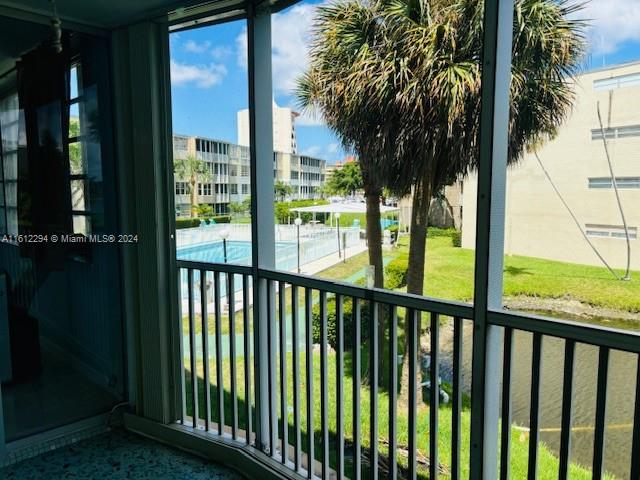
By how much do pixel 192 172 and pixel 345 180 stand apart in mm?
822

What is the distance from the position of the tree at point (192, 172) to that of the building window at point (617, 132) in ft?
5.77

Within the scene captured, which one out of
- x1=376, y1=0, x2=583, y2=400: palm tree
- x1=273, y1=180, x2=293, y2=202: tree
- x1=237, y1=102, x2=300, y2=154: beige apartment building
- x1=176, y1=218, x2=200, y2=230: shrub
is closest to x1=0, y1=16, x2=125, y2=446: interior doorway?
x1=176, y1=218, x2=200, y2=230: shrub

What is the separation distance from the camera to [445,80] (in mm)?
2430

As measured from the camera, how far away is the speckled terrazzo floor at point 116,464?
2.14 metres

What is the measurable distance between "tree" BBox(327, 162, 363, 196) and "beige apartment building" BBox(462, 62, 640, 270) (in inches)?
30.9

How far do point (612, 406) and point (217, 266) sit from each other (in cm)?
176

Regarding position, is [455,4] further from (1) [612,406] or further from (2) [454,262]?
(1) [612,406]

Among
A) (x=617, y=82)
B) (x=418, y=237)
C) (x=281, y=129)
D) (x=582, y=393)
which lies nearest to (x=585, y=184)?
(x=617, y=82)

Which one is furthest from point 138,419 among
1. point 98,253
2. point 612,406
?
point 612,406

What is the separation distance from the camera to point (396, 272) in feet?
6.69

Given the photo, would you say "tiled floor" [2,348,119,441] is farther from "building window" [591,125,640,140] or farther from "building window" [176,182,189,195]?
"building window" [591,125,640,140]

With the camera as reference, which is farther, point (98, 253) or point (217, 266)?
point (98, 253)

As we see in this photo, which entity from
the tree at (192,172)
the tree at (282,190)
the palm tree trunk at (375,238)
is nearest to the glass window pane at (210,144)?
the tree at (192,172)

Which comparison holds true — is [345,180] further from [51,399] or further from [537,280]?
[51,399]
